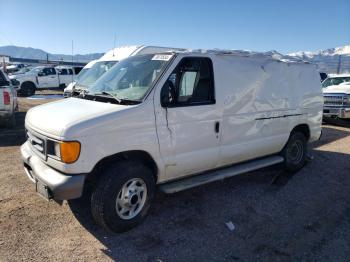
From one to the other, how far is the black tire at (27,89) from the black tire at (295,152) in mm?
19378

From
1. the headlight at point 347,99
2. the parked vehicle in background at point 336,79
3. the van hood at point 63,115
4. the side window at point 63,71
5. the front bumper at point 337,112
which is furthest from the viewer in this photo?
the side window at point 63,71

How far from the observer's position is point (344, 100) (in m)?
11.9

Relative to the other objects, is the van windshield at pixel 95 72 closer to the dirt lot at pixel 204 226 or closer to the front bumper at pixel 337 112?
the dirt lot at pixel 204 226

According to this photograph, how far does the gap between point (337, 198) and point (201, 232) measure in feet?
8.00

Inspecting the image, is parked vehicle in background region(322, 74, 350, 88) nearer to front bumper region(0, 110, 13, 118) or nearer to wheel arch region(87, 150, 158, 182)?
front bumper region(0, 110, 13, 118)

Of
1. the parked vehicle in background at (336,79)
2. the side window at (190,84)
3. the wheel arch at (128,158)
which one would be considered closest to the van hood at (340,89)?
the parked vehicle in background at (336,79)

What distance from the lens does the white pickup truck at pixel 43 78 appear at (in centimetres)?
2144

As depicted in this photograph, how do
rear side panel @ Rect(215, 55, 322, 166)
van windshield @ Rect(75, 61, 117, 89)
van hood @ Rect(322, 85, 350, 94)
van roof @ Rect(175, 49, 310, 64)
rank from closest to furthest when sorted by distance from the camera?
van roof @ Rect(175, 49, 310, 64) → rear side panel @ Rect(215, 55, 322, 166) → van windshield @ Rect(75, 61, 117, 89) → van hood @ Rect(322, 85, 350, 94)

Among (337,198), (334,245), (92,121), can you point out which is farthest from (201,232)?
(337,198)

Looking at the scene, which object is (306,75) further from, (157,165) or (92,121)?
(92,121)

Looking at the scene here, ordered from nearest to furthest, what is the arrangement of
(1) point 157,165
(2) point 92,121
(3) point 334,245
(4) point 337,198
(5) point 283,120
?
(2) point 92,121 → (3) point 334,245 → (1) point 157,165 → (4) point 337,198 → (5) point 283,120

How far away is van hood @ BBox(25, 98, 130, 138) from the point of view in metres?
3.46

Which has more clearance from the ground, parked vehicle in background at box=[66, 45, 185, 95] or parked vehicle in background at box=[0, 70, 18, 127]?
parked vehicle in background at box=[66, 45, 185, 95]

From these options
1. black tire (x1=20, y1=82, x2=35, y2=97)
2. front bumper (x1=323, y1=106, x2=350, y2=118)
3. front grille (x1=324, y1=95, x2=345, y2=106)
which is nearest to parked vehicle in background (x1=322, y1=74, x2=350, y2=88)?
front grille (x1=324, y1=95, x2=345, y2=106)
